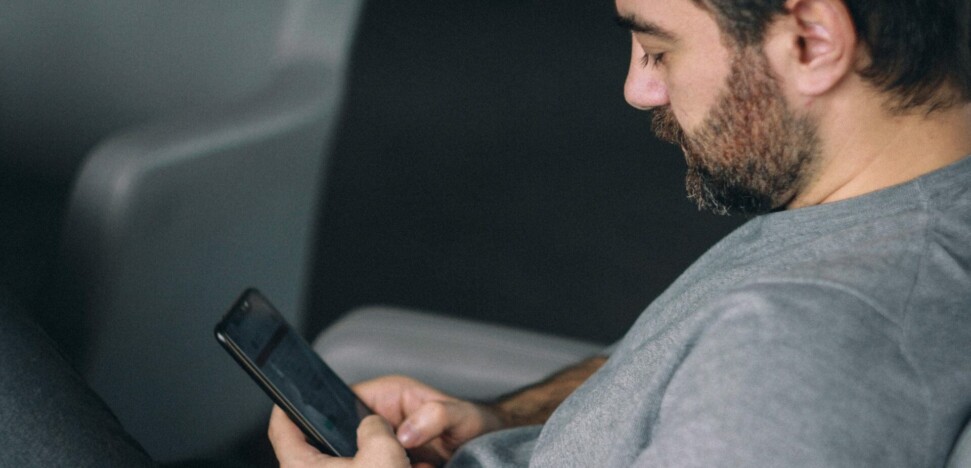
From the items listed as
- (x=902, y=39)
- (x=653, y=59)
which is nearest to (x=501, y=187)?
(x=653, y=59)

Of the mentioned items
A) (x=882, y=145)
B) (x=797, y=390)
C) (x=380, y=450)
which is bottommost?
(x=380, y=450)

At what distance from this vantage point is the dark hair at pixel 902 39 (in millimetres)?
819

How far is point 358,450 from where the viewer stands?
0.96 metres

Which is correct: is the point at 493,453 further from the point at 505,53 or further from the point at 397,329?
the point at 505,53

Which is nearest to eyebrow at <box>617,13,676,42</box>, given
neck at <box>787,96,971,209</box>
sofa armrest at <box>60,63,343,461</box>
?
neck at <box>787,96,971,209</box>

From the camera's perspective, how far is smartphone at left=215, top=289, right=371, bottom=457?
3.22ft

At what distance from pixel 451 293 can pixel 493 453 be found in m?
1.27

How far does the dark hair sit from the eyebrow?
0.04 meters

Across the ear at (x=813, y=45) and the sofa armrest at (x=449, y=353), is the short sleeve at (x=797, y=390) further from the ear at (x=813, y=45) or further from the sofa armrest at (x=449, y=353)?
the sofa armrest at (x=449, y=353)

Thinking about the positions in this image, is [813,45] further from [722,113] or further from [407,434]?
[407,434]

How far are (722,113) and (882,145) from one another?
121mm

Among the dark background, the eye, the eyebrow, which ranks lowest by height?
the dark background

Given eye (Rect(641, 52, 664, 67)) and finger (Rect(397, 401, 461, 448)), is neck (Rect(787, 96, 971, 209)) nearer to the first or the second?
eye (Rect(641, 52, 664, 67))

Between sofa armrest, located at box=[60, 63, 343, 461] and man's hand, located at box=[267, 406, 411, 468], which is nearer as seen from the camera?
man's hand, located at box=[267, 406, 411, 468]
